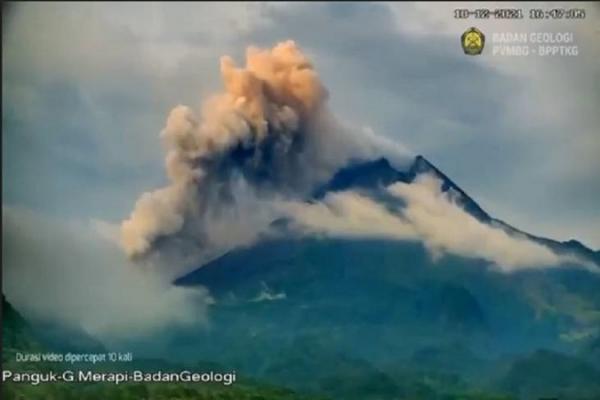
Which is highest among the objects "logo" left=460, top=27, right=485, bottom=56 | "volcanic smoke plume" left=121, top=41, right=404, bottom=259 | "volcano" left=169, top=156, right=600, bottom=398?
"logo" left=460, top=27, right=485, bottom=56

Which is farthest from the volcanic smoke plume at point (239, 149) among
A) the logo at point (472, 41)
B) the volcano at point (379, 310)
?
the logo at point (472, 41)

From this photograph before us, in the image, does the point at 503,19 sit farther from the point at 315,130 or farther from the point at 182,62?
the point at 182,62

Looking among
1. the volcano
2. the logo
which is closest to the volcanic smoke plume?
the volcano
